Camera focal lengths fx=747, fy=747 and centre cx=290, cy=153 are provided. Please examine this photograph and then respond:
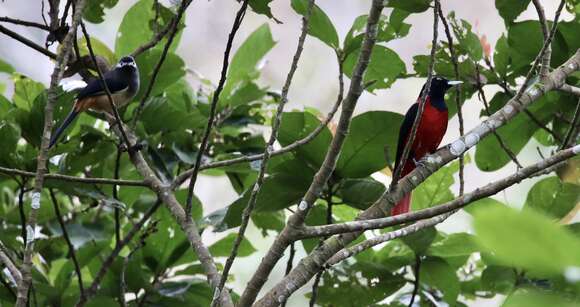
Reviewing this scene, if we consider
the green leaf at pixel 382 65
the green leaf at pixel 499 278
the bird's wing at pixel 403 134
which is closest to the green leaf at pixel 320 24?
the green leaf at pixel 382 65

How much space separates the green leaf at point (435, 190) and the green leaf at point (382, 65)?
1.28 ft

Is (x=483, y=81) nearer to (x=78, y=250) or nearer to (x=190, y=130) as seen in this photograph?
(x=190, y=130)

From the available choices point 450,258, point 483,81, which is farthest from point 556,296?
point 450,258

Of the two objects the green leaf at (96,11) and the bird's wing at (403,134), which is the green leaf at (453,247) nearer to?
the bird's wing at (403,134)

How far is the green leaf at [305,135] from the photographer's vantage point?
7.90ft

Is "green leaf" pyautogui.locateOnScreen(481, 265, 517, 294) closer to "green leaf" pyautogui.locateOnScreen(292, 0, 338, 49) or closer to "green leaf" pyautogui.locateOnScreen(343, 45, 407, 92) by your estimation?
"green leaf" pyautogui.locateOnScreen(343, 45, 407, 92)

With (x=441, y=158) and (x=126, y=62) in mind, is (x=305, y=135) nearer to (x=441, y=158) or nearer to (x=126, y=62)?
(x=441, y=158)

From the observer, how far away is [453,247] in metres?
2.56

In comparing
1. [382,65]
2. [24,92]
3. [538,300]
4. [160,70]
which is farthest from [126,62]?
[538,300]

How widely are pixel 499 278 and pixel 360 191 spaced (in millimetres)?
632

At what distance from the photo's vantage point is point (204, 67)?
A: 792 cm

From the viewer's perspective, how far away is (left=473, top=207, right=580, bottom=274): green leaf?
0.31 meters

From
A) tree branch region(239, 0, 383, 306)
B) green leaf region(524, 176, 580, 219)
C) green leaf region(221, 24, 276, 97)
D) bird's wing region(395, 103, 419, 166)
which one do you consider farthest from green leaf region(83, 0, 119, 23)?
green leaf region(524, 176, 580, 219)

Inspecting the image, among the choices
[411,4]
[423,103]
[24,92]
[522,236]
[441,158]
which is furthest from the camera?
[24,92]
